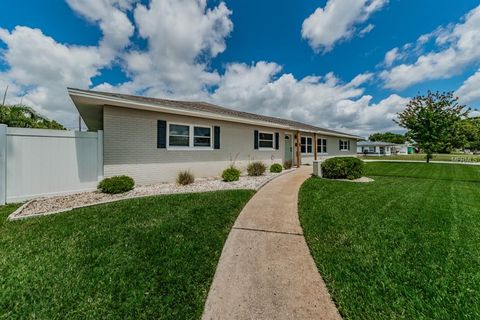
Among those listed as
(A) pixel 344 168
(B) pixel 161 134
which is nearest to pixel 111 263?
(B) pixel 161 134

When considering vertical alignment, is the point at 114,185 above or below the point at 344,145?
below

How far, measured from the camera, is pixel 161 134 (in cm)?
856

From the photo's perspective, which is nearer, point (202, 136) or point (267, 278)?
point (267, 278)

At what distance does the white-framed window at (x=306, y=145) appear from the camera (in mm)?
17375

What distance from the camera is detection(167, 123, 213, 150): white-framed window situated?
356 inches

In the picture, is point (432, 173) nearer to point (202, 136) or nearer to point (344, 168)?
point (344, 168)

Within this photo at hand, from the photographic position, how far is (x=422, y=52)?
38.5ft

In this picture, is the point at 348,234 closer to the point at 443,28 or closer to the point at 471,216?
the point at 471,216

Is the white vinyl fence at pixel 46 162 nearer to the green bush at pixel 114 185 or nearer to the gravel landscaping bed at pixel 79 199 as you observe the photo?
the gravel landscaping bed at pixel 79 199

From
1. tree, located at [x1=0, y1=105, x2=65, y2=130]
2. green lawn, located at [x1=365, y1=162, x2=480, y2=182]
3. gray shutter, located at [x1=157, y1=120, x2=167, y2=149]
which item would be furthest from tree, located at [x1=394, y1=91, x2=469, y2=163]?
A: tree, located at [x1=0, y1=105, x2=65, y2=130]

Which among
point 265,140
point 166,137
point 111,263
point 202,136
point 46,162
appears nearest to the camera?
point 111,263

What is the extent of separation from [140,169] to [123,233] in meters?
4.95

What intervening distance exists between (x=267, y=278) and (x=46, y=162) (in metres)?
7.75

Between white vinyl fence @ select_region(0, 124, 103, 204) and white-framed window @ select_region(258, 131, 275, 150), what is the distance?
29.2 feet
